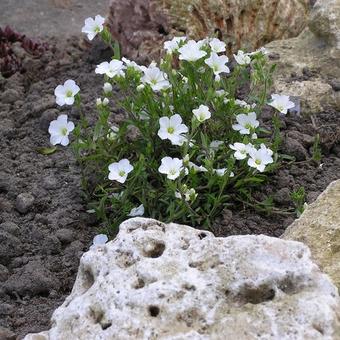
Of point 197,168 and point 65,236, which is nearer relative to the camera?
point 197,168

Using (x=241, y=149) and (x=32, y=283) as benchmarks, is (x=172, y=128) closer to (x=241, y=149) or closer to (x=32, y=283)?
(x=241, y=149)

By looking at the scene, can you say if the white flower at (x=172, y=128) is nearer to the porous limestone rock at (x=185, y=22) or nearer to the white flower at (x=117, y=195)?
the white flower at (x=117, y=195)

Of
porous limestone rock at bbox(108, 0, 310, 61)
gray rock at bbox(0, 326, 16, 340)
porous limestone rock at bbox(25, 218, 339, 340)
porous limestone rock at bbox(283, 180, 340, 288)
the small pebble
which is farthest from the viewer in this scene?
porous limestone rock at bbox(108, 0, 310, 61)

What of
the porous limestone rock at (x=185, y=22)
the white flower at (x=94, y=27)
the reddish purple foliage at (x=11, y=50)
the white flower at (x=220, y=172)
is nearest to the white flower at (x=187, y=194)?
the white flower at (x=220, y=172)

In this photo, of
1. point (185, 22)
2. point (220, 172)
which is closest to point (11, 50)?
point (185, 22)

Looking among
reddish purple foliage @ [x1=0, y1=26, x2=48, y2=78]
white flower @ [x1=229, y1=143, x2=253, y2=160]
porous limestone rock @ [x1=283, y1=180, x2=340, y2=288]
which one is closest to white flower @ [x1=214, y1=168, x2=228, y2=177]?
white flower @ [x1=229, y1=143, x2=253, y2=160]

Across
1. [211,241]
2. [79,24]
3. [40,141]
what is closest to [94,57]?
[40,141]

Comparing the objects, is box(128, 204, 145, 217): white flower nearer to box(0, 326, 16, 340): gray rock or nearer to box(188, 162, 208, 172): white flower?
box(188, 162, 208, 172): white flower

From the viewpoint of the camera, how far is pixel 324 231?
3.11 metres

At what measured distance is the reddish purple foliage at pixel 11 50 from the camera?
6012mm

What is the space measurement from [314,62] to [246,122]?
1.43m

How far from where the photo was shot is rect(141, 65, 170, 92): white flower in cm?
398

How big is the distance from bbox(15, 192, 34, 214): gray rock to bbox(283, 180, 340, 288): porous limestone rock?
4.88ft

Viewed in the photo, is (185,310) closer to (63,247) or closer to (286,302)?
(286,302)
